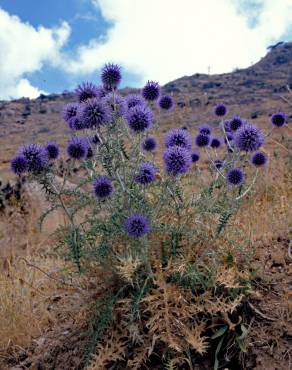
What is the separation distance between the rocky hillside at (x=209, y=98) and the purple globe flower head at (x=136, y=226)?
45.0 meters

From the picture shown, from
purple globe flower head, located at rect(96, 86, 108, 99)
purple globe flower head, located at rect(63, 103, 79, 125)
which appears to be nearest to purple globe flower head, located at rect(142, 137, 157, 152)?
purple globe flower head, located at rect(96, 86, 108, 99)

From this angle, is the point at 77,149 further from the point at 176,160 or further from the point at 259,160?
the point at 259,160

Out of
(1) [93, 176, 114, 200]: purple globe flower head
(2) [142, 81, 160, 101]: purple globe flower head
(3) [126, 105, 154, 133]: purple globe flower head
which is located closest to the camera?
(1) [93, 176, 114, 200]: purple globe flower head

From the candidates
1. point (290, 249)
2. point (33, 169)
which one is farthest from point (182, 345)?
point (33, 169)

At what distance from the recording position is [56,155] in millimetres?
3449

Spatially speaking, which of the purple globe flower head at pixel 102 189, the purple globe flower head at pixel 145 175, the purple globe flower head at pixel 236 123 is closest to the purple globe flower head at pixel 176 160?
the purple globe flower head at pixel 145 175

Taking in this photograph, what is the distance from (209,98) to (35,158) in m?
58.2

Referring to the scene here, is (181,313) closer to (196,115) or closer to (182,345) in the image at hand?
(182,345)

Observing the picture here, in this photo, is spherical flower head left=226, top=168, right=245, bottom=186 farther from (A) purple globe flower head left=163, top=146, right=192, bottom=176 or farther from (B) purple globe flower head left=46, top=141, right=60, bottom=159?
(B) purple globe flower head left=46, top=141, right=60, bottom=159

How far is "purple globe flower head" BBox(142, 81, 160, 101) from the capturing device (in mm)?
3939

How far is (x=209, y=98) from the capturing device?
5962cm

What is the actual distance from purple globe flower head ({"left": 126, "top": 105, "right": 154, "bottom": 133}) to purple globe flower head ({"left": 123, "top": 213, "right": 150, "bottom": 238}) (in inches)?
32.4

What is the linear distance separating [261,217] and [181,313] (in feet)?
5.66

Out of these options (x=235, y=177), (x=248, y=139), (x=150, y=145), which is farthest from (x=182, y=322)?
(x=150, y=145)
